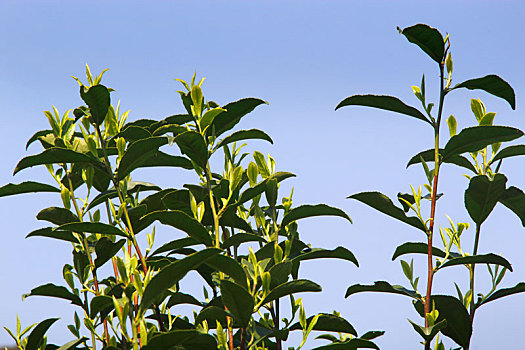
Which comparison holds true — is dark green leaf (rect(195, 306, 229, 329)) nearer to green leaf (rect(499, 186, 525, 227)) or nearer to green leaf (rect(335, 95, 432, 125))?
green leaf (rect(335, 95, 432, 125))

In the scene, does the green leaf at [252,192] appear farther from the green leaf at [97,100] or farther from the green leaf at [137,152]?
the green leaf at [97,100]

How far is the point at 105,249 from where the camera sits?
63.6 inches

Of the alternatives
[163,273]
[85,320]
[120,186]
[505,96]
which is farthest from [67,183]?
[505,96]

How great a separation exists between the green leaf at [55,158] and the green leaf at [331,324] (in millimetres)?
767

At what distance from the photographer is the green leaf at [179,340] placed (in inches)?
45.9

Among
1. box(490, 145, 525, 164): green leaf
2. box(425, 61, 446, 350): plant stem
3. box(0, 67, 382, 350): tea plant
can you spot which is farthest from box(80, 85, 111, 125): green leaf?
box(490, 145, 525, 164): green leaf

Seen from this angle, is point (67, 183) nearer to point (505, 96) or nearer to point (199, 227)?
point (199, 227)

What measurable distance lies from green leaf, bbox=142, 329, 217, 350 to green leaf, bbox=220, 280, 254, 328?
0.08 metres

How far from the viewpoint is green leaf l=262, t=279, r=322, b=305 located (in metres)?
1.31

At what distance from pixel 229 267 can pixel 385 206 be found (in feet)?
1.82

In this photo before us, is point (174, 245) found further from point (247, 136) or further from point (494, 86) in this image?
point (494, 86)

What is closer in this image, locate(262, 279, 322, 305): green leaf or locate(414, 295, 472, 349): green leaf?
locate(262, 279, 322, 305): green leaf

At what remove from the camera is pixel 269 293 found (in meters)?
1.31

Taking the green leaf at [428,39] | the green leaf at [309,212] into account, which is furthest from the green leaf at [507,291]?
the green leaf at [428,39]
